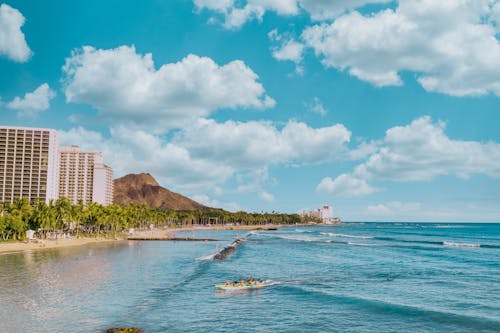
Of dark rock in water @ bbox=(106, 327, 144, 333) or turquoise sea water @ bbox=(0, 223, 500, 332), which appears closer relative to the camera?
dark rock in water @ bbox=(106, 327, 144, 333)

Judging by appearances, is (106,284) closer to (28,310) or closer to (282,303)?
(28,310)

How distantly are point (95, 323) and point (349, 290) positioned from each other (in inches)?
1290

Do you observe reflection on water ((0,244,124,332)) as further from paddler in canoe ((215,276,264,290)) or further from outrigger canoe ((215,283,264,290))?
paddler in canoe ((215,276,264,290))

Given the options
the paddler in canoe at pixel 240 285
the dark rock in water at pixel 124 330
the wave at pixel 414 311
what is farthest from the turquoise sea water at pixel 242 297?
the paddler in canoe at pixel 240 285

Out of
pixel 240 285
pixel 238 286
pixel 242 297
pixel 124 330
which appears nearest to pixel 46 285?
pixel 238 286

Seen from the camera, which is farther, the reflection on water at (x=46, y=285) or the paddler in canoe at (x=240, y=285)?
the paddler in canoe at (x=240, y=285)

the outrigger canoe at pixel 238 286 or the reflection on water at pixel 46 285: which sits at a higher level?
the reflection on water at pixel 46 285

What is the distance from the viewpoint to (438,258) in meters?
98.6

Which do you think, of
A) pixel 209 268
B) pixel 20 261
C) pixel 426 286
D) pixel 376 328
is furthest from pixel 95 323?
pixel 20 261

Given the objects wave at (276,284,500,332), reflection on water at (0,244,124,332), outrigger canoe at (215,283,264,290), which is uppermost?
reflection on water at (0,244,124,332)

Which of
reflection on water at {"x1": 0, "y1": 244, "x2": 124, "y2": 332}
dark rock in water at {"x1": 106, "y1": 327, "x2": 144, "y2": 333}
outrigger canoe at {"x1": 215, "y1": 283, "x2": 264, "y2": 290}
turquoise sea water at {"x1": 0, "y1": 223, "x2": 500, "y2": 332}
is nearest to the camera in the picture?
dark rock in water at {"x1": 106, "y1": 327, "x2": 144, "y2": 333}

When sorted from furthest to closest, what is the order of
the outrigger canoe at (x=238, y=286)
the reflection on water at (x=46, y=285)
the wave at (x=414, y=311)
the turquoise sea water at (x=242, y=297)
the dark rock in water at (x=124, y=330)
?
the outrigger canoe at (x=238, y=286)
the wave at (x=414, y=311)
the reflection on water at (x=46, y=285)
the turquoise sea water at (x=242, y=297)
the dark rock in water at (x=124, y=330)

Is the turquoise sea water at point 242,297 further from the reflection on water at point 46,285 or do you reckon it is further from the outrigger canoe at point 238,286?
the outrigger canoe at point 238,286

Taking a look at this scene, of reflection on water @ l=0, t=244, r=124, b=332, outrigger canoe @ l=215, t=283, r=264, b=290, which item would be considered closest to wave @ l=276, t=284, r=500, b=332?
outrigger canoe @ l=215, t=283, r=264, b=290
